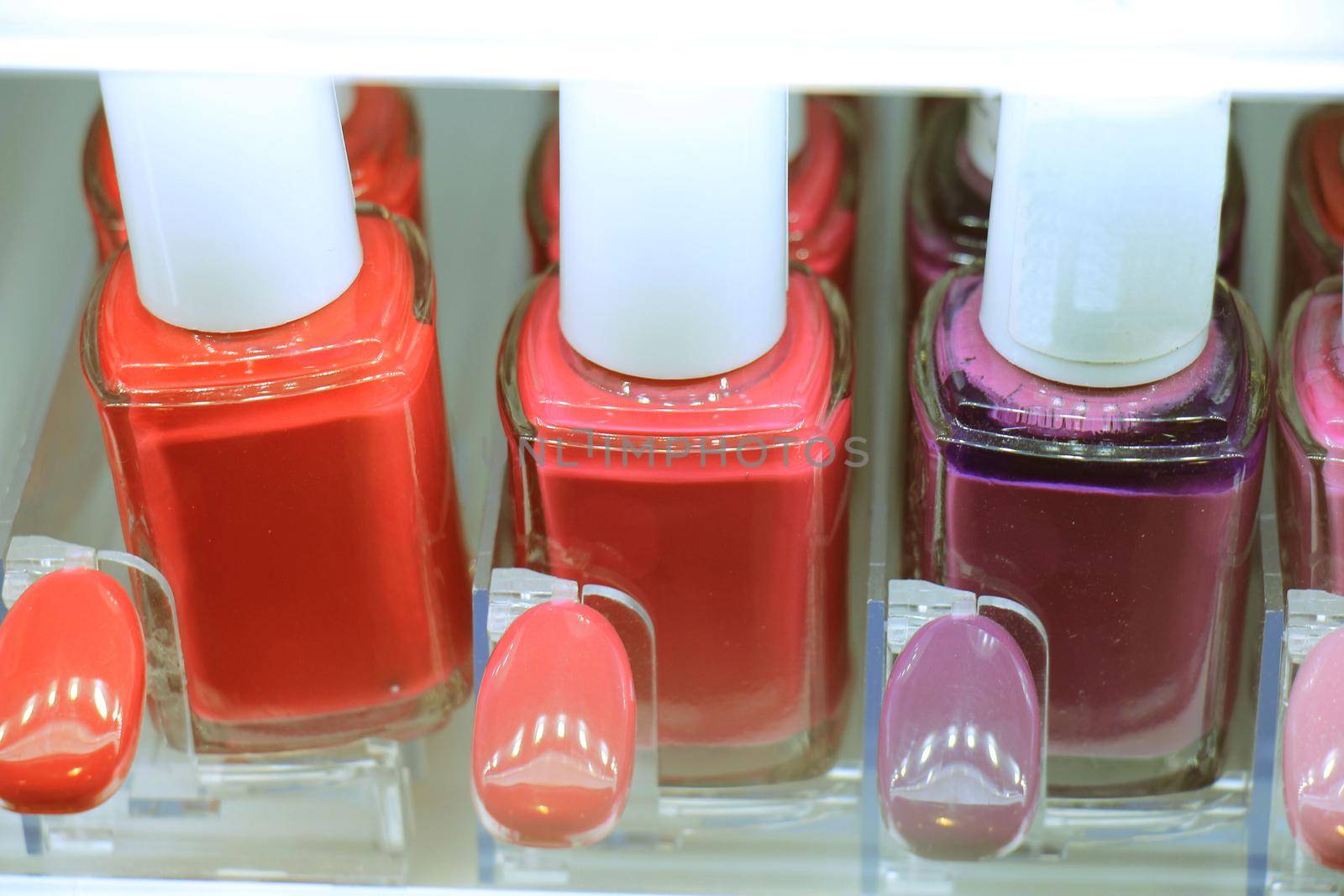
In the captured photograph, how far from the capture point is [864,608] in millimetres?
669

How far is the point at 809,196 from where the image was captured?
0.69 meters

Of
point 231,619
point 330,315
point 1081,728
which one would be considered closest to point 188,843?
point 231,619

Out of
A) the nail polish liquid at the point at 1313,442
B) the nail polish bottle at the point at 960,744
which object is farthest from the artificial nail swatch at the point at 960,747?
the nail polish liquid at the point at 1313,442

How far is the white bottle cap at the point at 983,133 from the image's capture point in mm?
648

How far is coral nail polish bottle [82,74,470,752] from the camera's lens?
54 centimetres

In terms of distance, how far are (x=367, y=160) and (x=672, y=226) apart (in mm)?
211

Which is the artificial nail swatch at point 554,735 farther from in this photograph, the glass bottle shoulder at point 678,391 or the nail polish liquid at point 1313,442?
the nail polish liquid at point 1313,442

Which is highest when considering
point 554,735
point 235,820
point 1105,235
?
A: point 1105,235

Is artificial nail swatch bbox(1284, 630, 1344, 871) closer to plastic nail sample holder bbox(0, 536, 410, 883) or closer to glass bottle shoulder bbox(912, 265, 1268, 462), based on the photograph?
glass bottle shoulder bbox(912, 265, 1268, 462)

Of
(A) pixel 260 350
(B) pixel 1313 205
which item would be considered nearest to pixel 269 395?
(A) pixel 260 350

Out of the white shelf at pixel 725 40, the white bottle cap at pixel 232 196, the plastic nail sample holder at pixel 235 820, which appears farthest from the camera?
the plastic nail sample holder at pixel 235 820

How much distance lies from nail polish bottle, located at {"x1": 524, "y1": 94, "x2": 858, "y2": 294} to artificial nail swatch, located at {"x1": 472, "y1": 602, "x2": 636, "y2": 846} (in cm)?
18

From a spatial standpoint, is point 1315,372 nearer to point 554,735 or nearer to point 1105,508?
point 1105,508

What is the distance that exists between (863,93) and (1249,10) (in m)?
0.34
